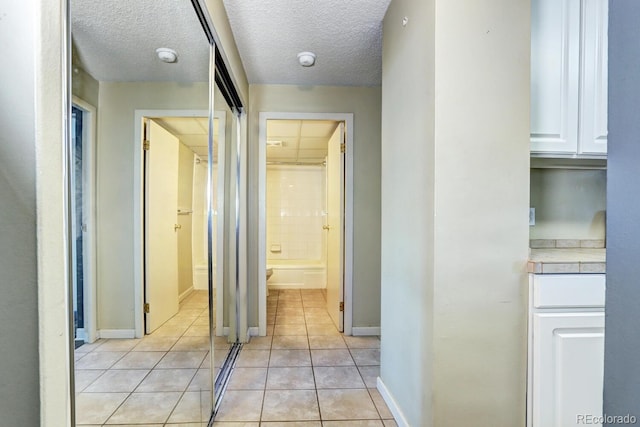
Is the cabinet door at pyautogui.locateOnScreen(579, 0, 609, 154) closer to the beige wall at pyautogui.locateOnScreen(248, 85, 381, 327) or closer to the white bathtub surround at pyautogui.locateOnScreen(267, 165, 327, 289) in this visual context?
the beige wall at pyautogui.locateOnScreen(248, 85, 381, 327)

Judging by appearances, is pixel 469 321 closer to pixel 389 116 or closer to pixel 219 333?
pixel 389 116

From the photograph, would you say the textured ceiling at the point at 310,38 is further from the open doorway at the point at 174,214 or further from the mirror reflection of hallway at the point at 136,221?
the open doorway at the point at 174,214

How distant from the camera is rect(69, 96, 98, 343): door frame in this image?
2.43 ft

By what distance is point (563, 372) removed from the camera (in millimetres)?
1241

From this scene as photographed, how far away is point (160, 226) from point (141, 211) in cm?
23

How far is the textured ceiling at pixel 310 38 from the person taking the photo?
6.03 ft

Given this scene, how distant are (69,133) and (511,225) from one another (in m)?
1.45

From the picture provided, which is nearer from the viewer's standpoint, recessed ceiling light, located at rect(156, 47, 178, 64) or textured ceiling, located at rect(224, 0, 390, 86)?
recessed ceiling light, located at rect(156, 47, 178, 64)

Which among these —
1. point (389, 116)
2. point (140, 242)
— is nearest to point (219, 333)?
point (140, 242)

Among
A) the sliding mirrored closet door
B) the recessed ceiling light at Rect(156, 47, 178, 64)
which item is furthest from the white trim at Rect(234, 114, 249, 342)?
the recessed ceiling light at Rect(156, 47, 178, 64)

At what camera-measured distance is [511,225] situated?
1.28 m

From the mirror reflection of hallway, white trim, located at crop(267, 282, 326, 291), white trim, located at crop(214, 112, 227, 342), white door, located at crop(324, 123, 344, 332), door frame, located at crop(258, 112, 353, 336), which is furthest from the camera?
white trim, located at crop(267, 282, 326, 291)

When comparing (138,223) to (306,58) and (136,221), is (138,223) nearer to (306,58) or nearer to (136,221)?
(136,221)

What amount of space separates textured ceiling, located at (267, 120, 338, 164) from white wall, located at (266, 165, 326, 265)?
31 centimetres
